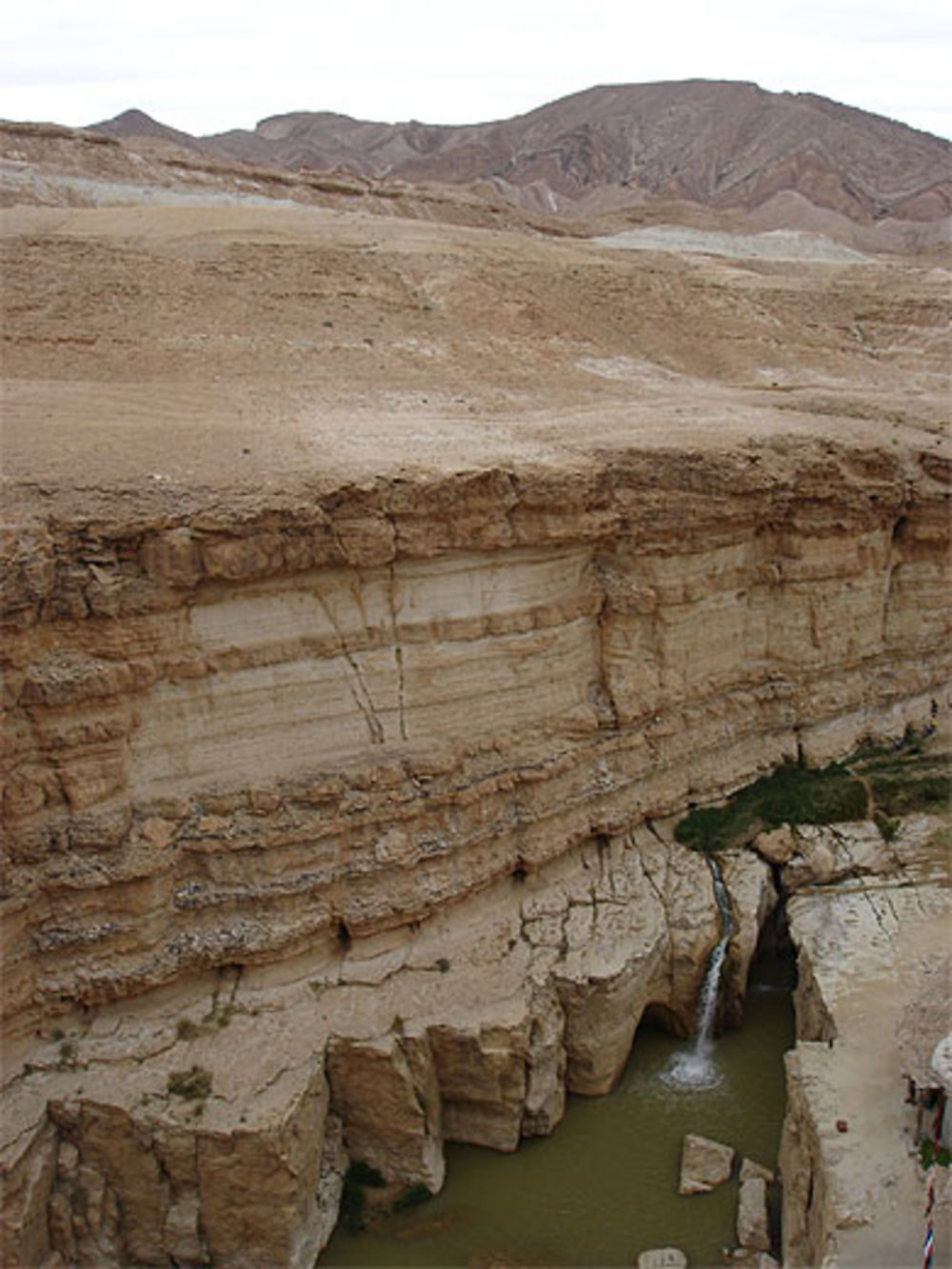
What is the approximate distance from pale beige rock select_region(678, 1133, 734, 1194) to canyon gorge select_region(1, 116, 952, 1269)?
71 cm

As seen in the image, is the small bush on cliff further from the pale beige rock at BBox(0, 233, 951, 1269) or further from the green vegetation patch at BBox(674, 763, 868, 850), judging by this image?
the green vegetation patch at BBox(674, 763, 868, 850)

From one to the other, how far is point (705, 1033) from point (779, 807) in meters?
3.74

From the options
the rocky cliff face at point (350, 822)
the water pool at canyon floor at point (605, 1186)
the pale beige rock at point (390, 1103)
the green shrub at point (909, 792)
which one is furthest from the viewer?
the green shrub at point (909, 792)

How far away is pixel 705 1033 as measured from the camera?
16.5 meters

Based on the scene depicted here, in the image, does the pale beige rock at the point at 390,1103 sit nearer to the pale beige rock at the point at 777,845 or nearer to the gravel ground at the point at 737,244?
the pale beige rock at the point at 777,845

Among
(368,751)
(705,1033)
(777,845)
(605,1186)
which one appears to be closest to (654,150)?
(777,845)

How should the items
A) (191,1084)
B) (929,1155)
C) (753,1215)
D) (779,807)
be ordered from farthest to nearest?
1. (779,807)
2. (753,1215)
3. (191,1084)
4. (929,1155)

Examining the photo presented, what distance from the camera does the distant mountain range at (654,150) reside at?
7175cm

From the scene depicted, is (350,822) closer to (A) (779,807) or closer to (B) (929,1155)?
(B) (929,1155)

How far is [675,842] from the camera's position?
57.7 ft

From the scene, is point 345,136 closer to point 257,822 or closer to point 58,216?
point 58,216

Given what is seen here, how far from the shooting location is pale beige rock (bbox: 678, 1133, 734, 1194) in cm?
1402

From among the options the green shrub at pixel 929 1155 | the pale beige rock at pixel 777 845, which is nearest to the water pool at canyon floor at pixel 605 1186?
the green shrub at pixel 929 1155

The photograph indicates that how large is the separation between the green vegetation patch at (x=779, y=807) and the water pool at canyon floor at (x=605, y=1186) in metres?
3.05
